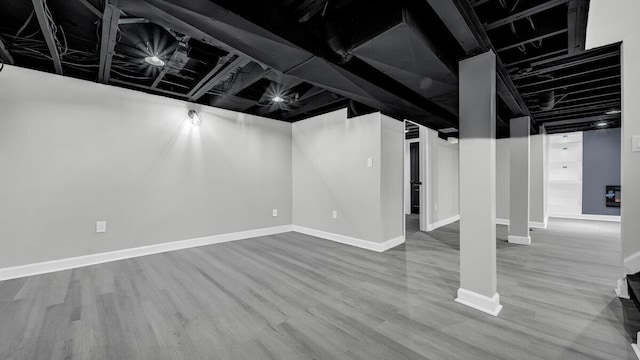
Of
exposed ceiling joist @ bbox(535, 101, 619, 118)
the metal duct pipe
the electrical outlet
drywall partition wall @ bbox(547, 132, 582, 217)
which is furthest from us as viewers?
drywall partition wall @ bbox(547, 132, 582, 217)

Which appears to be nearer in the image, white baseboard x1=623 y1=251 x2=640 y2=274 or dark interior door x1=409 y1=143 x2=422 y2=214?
white baseboard x1=623 y1=251 x2=640 y2=274

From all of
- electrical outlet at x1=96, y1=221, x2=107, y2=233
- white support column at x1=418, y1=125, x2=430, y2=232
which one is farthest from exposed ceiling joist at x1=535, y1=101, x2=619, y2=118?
electrical outlet at x1=96, y1=221, x2=107, y2=233

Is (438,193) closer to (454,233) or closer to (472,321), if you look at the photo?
(454,233)

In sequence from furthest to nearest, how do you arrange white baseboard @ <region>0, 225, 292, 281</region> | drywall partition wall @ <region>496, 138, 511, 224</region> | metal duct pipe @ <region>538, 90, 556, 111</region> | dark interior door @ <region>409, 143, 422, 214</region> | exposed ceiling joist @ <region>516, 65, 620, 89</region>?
Result: dark interior door @ <region>409, 143, 422, 214</region>
drywall partition wall @ <region>496, 138, 511, 224</region>
metal duct pipe @ <region>538, 90, 556, 111</region>
exposed ceiling joist @ <region>516, 65, 620, 89</region>
white baseboard @ <region>0, 225, 292, 281</region>

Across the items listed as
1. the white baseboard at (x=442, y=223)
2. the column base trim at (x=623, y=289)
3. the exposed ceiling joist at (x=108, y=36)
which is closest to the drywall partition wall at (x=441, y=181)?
the white baseboard at (x=442, y=223)

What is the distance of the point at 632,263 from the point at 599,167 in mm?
6094

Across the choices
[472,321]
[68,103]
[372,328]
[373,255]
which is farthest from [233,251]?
[472,321]

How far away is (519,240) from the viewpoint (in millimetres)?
4133

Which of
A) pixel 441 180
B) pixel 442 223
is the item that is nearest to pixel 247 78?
pixel 441 180

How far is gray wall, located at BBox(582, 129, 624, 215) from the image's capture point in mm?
6203

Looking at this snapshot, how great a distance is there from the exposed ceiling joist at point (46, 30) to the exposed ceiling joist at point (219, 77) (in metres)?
1.28

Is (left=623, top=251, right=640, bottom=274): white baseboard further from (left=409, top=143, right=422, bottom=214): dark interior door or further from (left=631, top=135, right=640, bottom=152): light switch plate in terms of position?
(left=409, top=143, right=422, bottom=214): dark interior door

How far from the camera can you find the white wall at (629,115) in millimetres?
2143

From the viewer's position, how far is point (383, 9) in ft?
5.87
